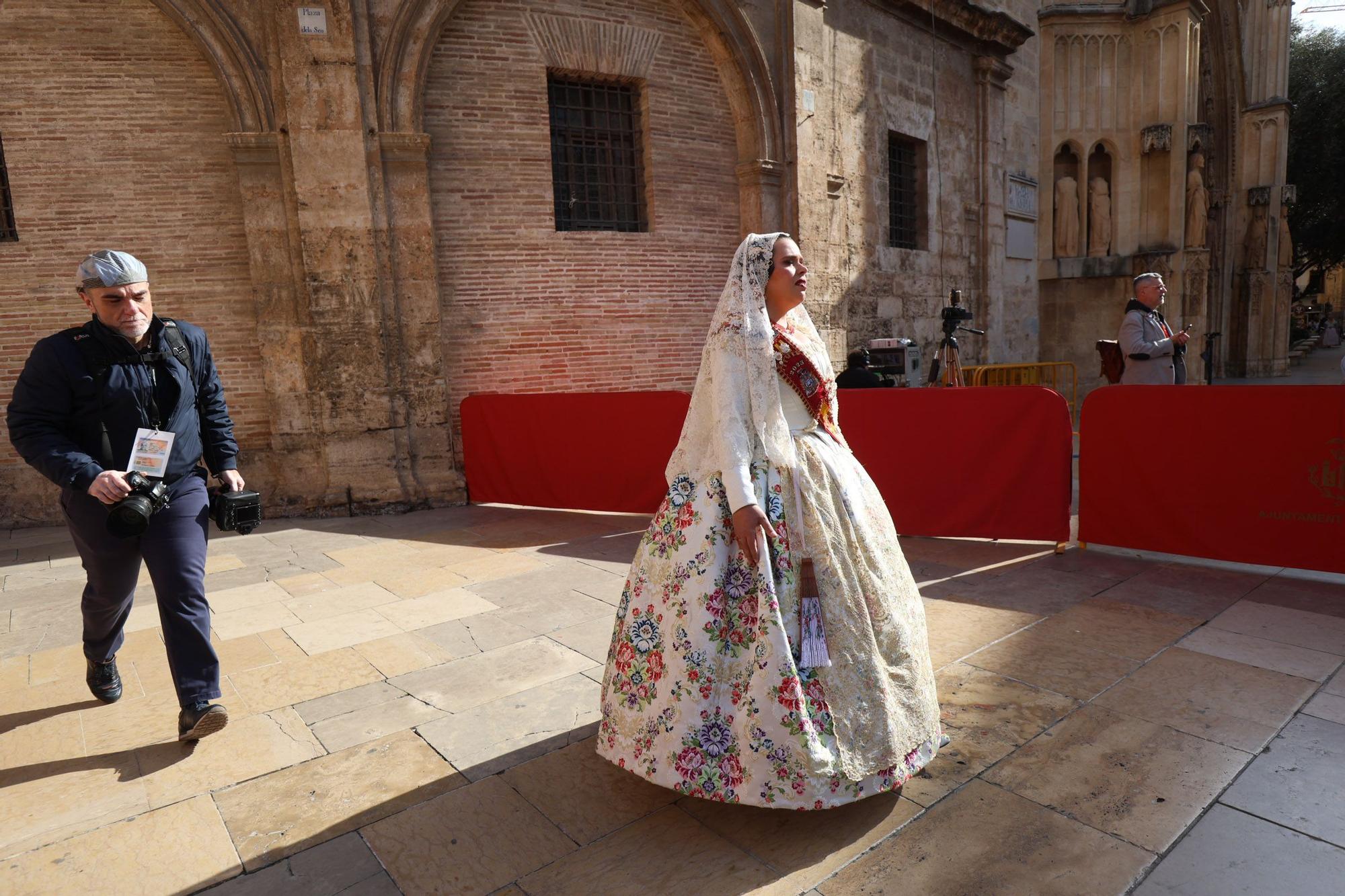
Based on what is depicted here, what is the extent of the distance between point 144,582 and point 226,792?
3.49 m

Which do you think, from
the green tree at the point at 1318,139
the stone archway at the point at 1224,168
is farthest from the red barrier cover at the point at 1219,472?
the green tree at the point at 1318,139

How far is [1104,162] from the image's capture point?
16.7 metres

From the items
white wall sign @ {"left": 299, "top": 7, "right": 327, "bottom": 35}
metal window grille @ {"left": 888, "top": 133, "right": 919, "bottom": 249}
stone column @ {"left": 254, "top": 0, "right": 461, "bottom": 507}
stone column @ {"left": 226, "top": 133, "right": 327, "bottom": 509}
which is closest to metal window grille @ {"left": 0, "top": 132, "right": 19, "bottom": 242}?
stone column @ {"left": 226, "top": 133, "right": 327, "bottom": 509}

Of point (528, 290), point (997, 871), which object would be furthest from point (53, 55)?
point (997, 871)

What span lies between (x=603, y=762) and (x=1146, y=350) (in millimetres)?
5639

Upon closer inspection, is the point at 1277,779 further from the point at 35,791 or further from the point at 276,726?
the point at 35,791

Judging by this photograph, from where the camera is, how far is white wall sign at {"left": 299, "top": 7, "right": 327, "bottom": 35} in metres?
7.41

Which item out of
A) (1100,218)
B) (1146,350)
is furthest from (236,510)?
(1100,218)

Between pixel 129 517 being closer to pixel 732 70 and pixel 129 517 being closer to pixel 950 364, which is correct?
pixel 732 70

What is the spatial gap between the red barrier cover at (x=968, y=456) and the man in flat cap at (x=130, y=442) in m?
4.44

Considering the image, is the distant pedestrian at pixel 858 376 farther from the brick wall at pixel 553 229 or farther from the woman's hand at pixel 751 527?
the woman's hand at pixel 751 527

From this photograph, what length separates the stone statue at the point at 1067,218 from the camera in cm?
1622

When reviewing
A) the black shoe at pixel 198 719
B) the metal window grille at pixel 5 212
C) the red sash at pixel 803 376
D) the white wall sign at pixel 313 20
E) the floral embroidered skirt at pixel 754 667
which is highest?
the white wall sign at pixel 313 20

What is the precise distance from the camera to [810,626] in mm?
2412
